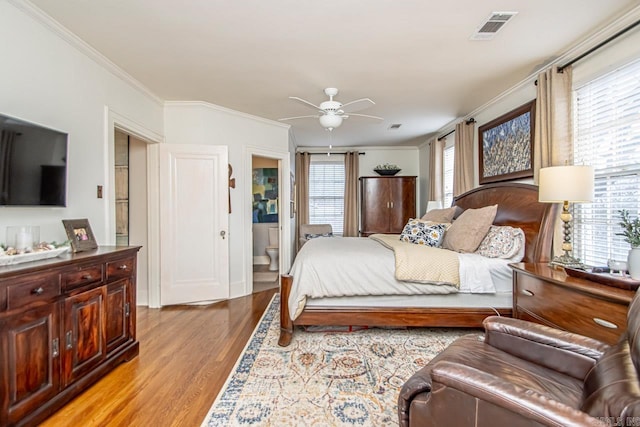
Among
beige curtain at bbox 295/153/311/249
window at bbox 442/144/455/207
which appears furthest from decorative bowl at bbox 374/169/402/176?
beige curtain at bbox 295/153/311/249

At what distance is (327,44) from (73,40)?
79.4 inches

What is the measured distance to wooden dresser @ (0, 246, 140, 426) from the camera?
1.50 meters

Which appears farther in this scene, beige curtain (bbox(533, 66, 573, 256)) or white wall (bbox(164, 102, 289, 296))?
white wall (bbox(164, 102, 289, 296))

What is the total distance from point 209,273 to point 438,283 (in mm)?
2819

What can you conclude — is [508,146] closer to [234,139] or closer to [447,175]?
[447,175]

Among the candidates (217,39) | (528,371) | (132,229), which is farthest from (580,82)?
(132,229)

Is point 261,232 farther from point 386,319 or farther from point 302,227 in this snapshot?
point 386,319

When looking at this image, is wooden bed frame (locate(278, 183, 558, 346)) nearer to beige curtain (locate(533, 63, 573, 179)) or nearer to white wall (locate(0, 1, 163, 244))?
beige curtain (locate(533, 63, 573, 179))

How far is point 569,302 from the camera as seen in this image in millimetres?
1831

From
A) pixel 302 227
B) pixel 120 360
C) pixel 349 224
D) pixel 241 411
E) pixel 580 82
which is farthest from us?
pixel 349 224

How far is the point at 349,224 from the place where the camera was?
661 centimetres

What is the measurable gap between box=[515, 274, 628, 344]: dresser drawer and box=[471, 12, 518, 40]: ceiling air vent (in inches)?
74.1

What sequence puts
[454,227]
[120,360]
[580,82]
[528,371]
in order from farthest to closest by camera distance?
[454,227] < [580,82] < [120,360] < [528,371]

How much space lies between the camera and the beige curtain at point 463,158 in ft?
14.1
